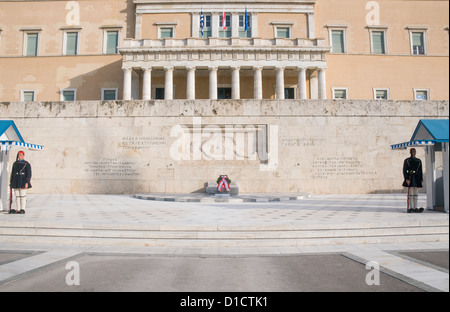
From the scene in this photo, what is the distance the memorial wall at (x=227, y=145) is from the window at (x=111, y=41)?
24.5 m

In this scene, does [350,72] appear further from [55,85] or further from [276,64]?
[55,85]

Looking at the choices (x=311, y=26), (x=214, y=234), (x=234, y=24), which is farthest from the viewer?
(x=311, y=26)

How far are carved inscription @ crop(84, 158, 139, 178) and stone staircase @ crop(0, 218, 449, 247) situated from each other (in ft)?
34.0

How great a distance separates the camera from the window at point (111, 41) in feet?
132

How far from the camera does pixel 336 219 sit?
903 centimetres

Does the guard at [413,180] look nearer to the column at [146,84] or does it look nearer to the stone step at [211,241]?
the stone step at [211,241]

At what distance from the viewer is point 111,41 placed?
40531 millimetres

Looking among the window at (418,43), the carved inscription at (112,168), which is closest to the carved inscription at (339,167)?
the carved inscription at (112,168)

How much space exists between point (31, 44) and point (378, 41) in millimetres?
47274

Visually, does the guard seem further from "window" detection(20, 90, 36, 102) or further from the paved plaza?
"window" detection(20, 90, 36, 102)

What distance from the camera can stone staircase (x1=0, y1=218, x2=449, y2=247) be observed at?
7.61 metres

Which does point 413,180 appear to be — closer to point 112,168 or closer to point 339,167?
point 339,167

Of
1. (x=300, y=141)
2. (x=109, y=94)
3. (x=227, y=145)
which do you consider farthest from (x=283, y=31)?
(x=227, y=145)
